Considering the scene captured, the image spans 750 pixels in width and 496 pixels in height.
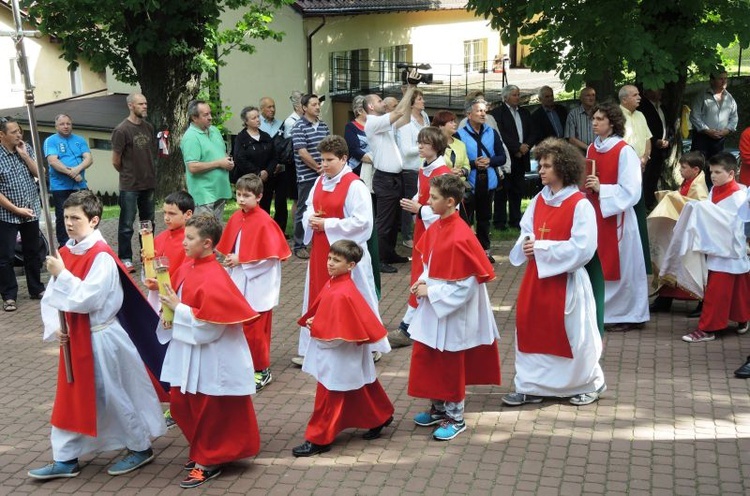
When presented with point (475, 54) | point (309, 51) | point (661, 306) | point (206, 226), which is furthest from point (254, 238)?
point (475, 54)

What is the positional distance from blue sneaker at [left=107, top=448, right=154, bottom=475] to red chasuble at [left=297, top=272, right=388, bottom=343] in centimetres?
135

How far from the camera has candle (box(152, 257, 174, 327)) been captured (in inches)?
239

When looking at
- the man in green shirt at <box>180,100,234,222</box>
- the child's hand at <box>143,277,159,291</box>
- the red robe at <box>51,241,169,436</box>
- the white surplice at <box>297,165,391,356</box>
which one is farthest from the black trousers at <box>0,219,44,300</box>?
the child's hand at <box>143,277,159,291</box>

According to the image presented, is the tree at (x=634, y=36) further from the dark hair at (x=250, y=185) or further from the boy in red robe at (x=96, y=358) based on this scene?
the boy in red robe at (x=96, y=358)

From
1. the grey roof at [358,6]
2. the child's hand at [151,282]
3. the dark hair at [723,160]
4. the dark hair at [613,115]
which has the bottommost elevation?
the child's hand at [151,282]

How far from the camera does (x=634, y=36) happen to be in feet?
40.5

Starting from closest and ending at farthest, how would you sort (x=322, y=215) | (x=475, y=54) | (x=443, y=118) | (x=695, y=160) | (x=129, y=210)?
(x=322, y=215) < (x=695, y=160) < (x=443, y=118) < (x=129, y=210) < (x=475, y=54)

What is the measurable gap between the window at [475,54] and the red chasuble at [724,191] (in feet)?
88.9

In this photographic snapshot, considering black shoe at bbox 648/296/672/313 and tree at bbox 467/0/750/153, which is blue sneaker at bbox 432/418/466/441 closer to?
black shoe at bbox 648/296/672/313

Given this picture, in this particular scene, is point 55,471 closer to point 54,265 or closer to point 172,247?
point 54,265

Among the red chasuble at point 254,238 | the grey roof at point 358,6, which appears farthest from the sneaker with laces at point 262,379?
the grey roof at point 358,6

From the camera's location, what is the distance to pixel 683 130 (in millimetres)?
15039

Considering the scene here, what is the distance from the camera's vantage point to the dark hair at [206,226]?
6254mm

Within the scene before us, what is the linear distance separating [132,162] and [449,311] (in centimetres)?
636
